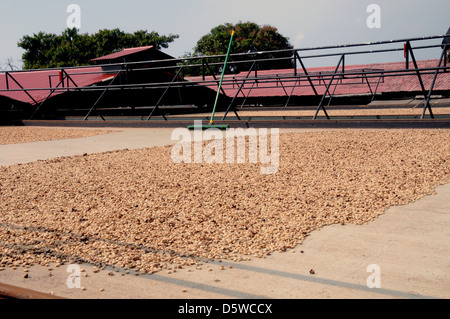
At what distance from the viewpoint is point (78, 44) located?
36969 millimetres

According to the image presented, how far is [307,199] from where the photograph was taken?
4.01 m

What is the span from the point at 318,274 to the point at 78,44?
37517 mm

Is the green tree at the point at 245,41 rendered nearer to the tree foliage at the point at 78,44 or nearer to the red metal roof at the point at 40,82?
the tree foliage at the point at 78,44

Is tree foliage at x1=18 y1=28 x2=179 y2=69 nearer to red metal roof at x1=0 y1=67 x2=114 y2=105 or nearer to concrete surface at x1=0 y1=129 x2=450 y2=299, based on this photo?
red metal roof at x1=0 y1=67 x2=114 y2=105

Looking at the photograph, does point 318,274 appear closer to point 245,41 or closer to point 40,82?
point 40,82

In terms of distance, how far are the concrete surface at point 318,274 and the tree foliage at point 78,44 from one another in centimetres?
3584

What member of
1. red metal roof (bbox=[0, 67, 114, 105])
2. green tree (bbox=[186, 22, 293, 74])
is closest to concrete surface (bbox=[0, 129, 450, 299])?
red metal roof (bbox=[0, 67, 114, 105])

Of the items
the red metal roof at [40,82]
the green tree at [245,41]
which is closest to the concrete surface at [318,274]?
the red metal roof at [40,82]

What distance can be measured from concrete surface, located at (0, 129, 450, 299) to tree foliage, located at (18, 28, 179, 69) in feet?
118

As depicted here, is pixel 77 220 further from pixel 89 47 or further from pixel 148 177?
pixel 89 47

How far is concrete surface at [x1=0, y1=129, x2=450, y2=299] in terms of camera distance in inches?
90.7

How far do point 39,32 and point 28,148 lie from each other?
34.2 m

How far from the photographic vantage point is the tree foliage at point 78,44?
36.5 meters
